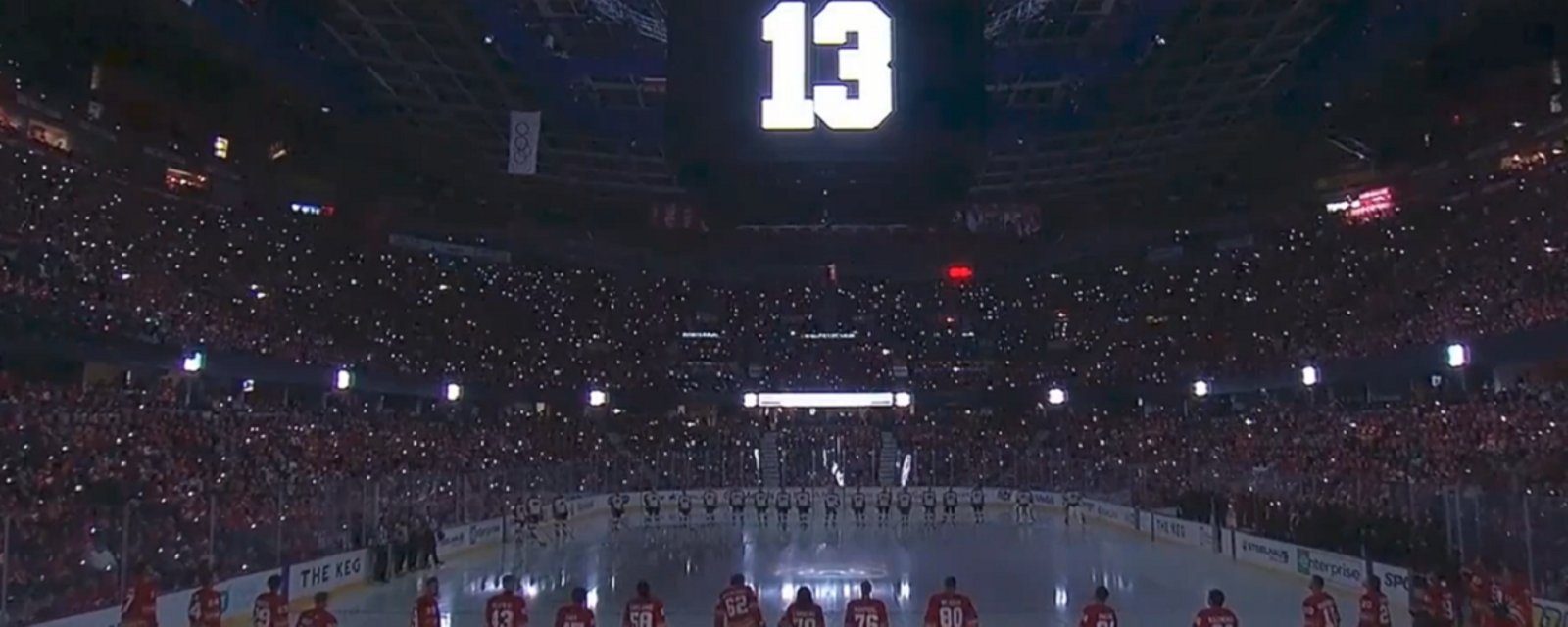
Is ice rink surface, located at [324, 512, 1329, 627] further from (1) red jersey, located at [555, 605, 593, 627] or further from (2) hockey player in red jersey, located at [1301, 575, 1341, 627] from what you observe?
(1) red jersey, located at [555, 605, 593, 627]

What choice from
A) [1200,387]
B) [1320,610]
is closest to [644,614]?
[1320,610]

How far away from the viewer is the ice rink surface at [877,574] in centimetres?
1828

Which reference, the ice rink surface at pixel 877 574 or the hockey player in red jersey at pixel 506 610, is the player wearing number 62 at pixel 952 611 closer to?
the hockey player in red jersey at pixel 506 610

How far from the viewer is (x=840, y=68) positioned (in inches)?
249

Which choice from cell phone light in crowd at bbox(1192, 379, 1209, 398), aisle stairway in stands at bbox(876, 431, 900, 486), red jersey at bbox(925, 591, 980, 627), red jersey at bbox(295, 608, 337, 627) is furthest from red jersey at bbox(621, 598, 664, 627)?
cell phone light in crowd at bbox(1192, 379, 1209, 398)

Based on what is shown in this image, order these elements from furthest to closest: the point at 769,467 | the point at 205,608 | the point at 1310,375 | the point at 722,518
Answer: the point at 769,467 → the point at 722,518 → the point at 1310,375 → the point at 205,608

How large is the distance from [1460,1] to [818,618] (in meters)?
14.9

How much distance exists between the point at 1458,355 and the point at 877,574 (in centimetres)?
1669

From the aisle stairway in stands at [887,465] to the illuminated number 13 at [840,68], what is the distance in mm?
40033

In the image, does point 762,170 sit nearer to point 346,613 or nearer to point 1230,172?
point 346,613

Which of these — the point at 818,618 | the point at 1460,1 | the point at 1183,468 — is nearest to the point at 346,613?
the point at 818,618

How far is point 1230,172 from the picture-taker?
133 feet

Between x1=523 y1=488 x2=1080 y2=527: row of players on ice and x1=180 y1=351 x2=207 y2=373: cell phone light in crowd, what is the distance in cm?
986

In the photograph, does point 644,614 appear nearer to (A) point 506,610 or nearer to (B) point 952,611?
(A) point 506,610
